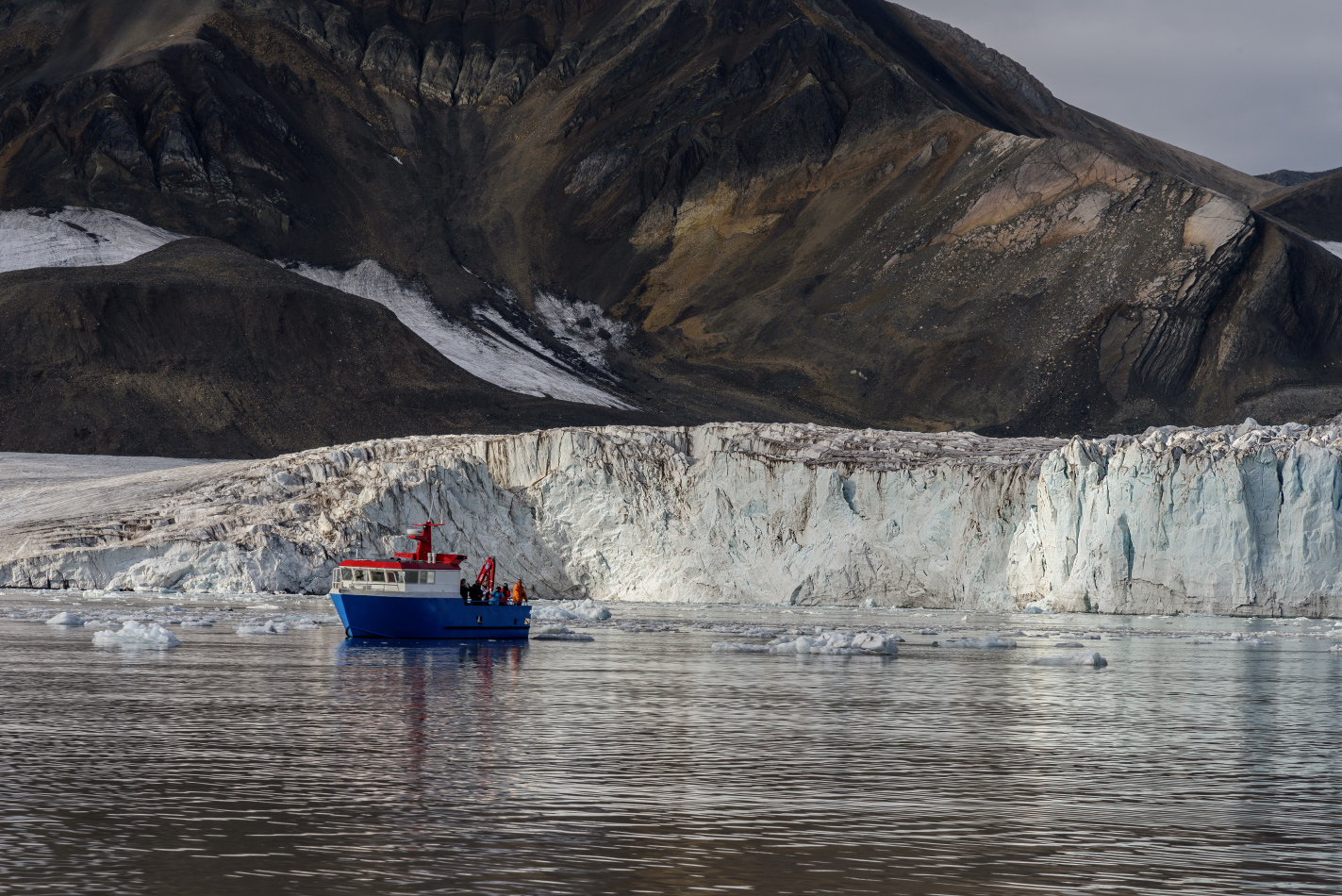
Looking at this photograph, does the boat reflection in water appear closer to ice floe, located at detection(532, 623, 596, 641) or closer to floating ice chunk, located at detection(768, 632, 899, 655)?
ice floe, located at detection(532, 623, 596, 641)

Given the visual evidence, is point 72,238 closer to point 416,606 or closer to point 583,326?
point 583,326

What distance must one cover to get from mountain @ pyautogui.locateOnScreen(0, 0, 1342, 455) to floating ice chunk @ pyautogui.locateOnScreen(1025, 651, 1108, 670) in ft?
308

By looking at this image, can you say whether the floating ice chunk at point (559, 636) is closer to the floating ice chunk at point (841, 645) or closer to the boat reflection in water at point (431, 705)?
the boat reflection in water at point (431, 705)

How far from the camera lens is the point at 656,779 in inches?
639

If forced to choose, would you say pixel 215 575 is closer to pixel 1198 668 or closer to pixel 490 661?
pixel 490 661

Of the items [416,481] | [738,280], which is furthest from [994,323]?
[416,481]

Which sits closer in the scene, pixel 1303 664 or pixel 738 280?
pixel 1303 664

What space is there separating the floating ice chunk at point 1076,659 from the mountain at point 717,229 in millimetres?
93906

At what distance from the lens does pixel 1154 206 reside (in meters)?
148

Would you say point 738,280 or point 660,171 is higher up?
point 660,171

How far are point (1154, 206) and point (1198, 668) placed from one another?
412 feet

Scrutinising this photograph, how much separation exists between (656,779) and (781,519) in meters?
41.3

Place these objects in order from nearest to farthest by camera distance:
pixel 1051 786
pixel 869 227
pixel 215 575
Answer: pixel 1051 786, pixel 215 575, pixel 869 227

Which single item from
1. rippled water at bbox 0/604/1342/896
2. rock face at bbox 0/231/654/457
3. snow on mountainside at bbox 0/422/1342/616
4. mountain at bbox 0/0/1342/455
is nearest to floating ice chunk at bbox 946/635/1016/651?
rippled water at bbox 0/604/1342/896
